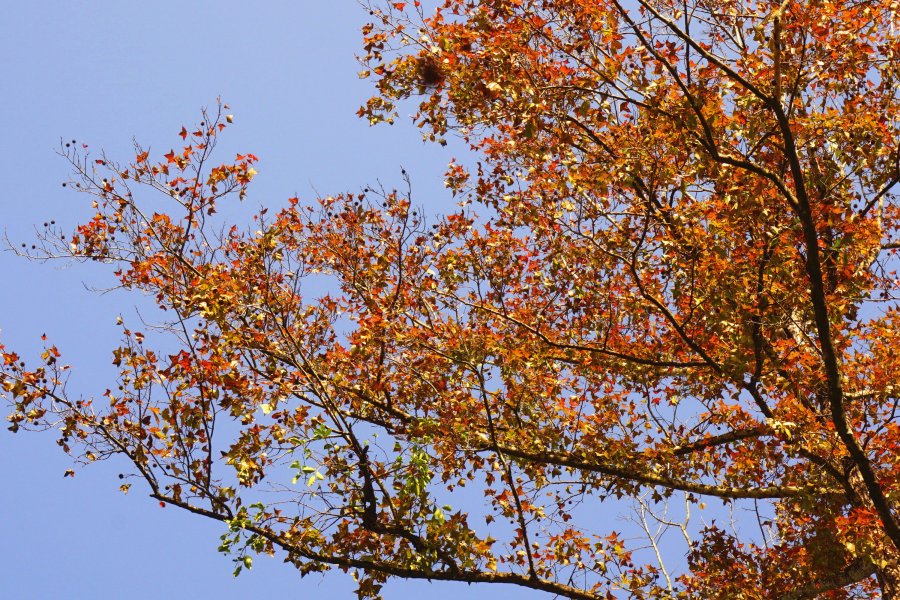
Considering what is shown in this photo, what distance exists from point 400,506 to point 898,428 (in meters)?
6.24

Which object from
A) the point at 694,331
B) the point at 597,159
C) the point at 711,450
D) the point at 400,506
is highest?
the point at 597,159

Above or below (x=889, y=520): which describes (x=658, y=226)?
above

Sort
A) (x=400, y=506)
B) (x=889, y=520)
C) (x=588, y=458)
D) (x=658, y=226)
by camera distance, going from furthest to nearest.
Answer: (x=588, y=458) → (x=658, y=226) → (x=400, y=506) → (x=889, y=520)

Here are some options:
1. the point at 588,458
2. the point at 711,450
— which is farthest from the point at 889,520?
the point at 588,458

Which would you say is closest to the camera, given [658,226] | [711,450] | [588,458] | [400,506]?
[400,506]

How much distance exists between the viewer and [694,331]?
8.04m

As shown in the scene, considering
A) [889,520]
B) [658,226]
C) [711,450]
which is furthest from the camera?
[711,450]

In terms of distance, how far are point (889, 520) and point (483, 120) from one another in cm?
645

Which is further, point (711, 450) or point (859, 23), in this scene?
point (711, 450)

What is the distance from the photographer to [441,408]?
8117 mm

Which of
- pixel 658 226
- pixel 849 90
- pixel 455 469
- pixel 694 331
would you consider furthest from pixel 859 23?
pixel 455 469

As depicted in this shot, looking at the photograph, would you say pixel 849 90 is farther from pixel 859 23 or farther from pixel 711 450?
pixel 711 450

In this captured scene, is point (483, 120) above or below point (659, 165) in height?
above

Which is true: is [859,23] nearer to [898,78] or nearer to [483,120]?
[898,78]
